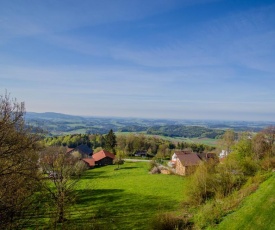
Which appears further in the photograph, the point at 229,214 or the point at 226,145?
the point at 226,145

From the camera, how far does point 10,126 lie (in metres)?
11.1

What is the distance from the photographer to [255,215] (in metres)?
14.4

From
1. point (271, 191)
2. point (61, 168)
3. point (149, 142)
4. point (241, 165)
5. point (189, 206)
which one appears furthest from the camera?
point (149, 142)

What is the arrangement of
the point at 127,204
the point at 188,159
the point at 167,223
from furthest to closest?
the point at 188,159, the point at 127,204, the point at 167,223

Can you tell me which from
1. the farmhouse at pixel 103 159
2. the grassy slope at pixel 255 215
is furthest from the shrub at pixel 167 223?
the farmhouse at pixel 103 159

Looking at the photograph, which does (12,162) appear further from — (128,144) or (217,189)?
(128,144)

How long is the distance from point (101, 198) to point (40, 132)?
19.5 meters

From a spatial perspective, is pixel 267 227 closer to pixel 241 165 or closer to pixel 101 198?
pixel 241 165

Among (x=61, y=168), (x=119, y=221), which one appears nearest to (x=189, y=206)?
(x=119, y=221)

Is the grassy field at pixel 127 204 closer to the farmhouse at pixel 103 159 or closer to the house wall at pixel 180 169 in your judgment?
the house wall at pixel 180 169

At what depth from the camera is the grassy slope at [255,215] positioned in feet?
43.5

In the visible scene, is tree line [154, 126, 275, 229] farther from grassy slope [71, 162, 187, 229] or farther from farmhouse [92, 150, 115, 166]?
farmhouse [92, 150, 115, 166]

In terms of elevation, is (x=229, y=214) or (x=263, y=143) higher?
(x=263, y=143)

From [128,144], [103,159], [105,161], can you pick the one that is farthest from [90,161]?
[128,144]
